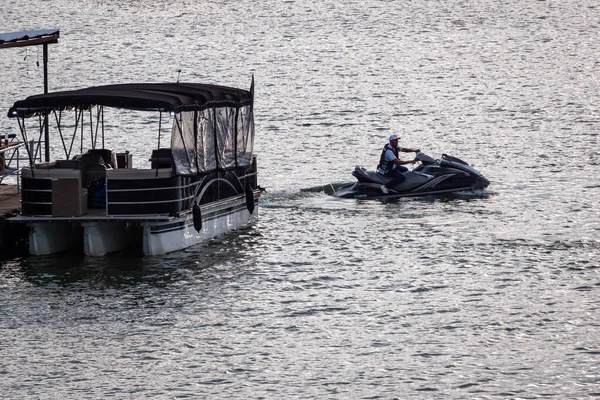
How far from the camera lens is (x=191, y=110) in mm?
27188

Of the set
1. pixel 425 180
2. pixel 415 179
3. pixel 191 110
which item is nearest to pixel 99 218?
pixel 191 110

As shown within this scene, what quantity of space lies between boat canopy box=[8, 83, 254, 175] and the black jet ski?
12.3 feet

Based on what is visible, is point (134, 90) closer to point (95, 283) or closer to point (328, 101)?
point (95, 283)

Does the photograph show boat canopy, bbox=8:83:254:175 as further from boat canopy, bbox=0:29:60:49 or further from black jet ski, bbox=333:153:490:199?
black jet ski, bbox=333:153:490:199

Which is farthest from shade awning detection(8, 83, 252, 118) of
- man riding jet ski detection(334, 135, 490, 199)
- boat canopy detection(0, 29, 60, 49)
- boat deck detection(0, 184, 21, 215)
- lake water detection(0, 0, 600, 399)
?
man riding jet ski detection(334, 135, 490, 199)

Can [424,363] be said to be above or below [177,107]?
below

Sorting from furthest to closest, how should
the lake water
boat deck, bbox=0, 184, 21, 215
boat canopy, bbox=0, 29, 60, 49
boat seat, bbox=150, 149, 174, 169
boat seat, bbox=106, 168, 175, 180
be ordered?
boat seat, bbox=150, 149, 174, 169, boat canopy, bbox=0, 29, 60, 49, boat deck, bbox=0, 184, 21, 215, boat seat, bbox=106, 168, 175, 180, the lake water

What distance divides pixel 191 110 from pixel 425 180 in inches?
319

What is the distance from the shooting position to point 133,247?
27.9 metres

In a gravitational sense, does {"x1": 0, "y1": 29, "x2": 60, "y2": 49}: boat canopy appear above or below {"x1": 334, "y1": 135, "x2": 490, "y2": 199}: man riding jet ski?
above

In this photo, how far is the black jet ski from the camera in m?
32.7

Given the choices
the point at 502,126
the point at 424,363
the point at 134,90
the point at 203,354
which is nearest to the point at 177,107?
the point at 134,90

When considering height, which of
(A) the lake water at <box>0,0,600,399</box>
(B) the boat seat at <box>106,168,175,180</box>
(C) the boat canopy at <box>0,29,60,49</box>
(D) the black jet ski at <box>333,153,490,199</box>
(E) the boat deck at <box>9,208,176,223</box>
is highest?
(C) the boat canopy at <box>0,29,60,49</box>

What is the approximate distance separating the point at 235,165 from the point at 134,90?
3.46m
